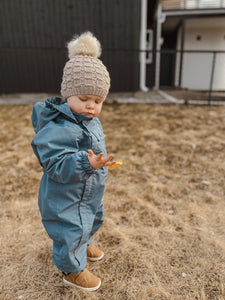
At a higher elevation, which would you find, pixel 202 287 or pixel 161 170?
pixel 202 287

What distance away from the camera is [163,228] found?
209 cm

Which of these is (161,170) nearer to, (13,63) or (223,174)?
(223,174)

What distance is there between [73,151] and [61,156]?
0.07 m

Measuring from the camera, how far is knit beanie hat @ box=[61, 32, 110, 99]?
3.89ft

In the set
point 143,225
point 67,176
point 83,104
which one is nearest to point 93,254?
point 143,225

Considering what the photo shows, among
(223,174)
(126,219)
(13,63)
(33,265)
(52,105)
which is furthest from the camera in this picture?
(13,63)

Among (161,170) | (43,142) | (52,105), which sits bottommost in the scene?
(161,170)

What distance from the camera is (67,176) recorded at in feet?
3.62

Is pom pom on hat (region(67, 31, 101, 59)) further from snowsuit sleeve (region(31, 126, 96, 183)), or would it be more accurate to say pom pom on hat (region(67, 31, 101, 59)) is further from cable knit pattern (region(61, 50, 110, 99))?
snowsuit sleeve (region(31, 126, 96, 183))

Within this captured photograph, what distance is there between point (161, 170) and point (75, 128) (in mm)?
2194

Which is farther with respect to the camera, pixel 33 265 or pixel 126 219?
pixel 126 219

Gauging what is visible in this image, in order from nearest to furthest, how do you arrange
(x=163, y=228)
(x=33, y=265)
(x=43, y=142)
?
(x=43, y=142), (x=33, y=265), (x=163, y=228)

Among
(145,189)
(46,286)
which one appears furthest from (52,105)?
(145,189)

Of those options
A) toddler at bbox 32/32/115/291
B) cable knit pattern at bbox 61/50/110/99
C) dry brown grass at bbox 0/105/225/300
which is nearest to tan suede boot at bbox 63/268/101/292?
dry brown grass at bbox 0/105/225/300
